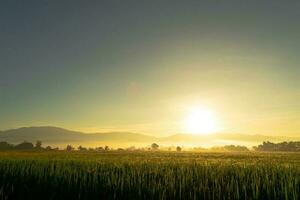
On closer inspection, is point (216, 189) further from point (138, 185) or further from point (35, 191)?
point (35, 191)

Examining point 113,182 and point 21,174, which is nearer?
point 113,182

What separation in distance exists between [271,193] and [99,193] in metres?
5.18

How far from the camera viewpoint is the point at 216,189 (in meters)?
11.8

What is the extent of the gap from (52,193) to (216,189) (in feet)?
16.7

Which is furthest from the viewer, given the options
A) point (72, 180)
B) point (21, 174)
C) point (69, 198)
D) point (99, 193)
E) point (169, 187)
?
point (21, 174)

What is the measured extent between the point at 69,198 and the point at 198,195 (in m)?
3.80

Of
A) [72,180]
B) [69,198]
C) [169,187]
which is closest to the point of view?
[69,198]

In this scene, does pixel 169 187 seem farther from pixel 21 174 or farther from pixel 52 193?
pixel 21 174

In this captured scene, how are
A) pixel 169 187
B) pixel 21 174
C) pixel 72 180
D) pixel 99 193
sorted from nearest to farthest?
pixel 99 193 < pixel 169 187 < pixel 72 180 < pixel 21 174

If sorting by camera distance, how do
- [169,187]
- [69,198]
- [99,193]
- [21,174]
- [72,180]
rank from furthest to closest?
1. [21,174]
2. [72,180]
3. [169,187]
4. [99,193]
5. [69,198]

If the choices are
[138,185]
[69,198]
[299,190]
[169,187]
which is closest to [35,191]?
[69,198]

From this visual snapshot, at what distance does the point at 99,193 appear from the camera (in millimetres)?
11102

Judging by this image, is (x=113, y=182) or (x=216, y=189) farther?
(x=113, y=182)

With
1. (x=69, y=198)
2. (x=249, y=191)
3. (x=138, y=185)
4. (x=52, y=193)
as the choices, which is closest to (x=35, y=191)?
(x=52, y=193)
